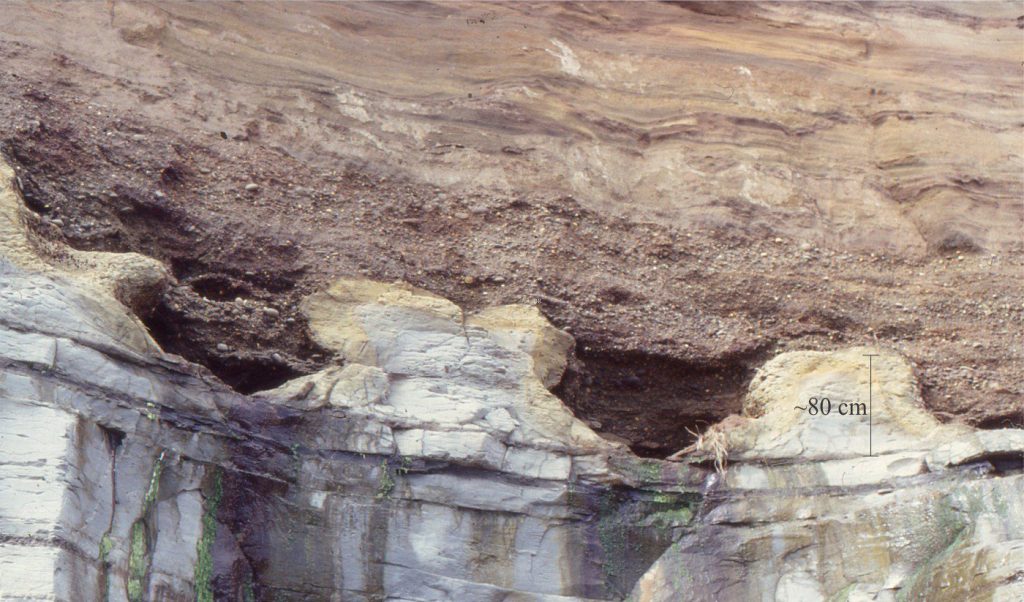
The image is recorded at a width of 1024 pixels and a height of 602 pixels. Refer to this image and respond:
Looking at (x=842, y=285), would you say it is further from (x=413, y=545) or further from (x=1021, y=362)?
(x=413, y=545)

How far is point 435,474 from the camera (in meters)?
5.84

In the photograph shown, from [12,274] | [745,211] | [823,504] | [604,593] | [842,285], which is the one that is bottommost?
[604,593]

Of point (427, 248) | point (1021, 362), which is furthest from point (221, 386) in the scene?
point (1021, 362)

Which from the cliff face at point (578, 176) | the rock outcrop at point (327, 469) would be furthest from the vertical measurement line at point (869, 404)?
the rock outcrop at point (327, 469)

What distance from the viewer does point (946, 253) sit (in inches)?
299

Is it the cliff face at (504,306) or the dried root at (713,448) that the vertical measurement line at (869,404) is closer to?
the cliff face at (504,306)

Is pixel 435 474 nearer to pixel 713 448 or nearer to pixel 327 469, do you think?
pixel 327 469

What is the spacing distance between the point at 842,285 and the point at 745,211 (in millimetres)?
711

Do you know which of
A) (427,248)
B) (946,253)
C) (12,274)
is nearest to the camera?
(12,274)

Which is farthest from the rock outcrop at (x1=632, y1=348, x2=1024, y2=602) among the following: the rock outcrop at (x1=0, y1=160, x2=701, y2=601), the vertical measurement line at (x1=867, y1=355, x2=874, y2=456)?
the rock outcrop at (x1=0, y1=160, x2=701, y2=601)

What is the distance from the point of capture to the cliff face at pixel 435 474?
5.22m

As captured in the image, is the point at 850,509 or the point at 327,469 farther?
the point at 850,509

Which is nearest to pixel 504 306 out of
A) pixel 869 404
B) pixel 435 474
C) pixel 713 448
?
pixel 435 474

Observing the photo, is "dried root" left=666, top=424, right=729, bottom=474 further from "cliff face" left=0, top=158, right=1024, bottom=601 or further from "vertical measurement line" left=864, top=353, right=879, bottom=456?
"vertical measurement line" left=864, top=353, right=879, bottom=456
